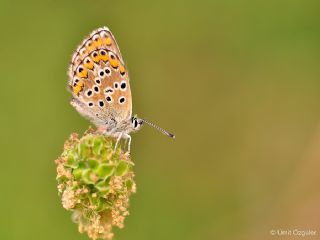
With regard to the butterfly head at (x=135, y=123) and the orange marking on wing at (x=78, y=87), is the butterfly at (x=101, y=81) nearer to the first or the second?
the orange marking on wing at (x=78, y=87)

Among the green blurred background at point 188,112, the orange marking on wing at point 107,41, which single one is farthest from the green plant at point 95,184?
the green blurred background at point 188,112

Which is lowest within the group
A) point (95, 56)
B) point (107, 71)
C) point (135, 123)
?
point (135, 123)

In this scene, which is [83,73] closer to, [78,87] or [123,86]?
[78,87]

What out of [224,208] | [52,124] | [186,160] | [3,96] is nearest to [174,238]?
[224,208]

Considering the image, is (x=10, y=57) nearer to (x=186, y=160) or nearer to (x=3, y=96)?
(x=3, y=96)

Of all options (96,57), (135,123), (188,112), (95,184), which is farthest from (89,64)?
(188,112)

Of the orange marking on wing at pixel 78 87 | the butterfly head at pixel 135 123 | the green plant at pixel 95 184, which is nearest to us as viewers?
the green plant at pixel 95 184
